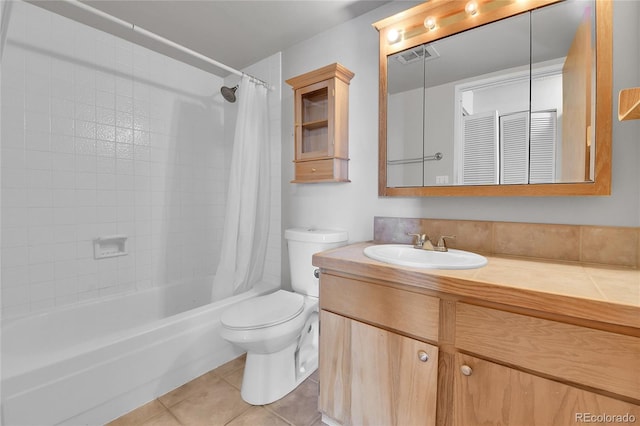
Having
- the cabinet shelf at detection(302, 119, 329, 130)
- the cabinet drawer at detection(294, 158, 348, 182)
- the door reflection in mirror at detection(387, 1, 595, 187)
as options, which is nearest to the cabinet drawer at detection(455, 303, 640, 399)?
the door reflection in mirror at detection(387, 1, 595, 187)

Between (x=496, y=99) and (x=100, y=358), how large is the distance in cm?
215

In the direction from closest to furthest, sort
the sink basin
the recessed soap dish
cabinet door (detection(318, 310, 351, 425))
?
the sink basin, cabinet door (detection(318, 310, 351, 425)), the recessed soap dish

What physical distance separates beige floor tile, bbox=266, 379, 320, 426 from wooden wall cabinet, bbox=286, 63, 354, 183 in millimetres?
1229

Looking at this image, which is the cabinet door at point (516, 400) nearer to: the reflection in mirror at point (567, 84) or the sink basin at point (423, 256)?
the sink basin at point (423, 256)

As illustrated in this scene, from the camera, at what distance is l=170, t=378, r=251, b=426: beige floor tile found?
4.33ft

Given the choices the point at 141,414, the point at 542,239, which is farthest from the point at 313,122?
the point at 141,414

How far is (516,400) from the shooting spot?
80 cm

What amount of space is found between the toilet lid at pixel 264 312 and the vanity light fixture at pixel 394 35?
1559mm

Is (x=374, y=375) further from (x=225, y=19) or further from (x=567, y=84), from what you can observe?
(x=225, y=19)

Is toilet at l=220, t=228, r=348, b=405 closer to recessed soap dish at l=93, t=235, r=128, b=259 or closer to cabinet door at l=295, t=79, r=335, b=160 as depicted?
cabinet door at l=295, t=79, r=335, b=160

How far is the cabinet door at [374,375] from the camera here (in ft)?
3.12

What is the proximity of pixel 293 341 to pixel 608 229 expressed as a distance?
4.90 feet

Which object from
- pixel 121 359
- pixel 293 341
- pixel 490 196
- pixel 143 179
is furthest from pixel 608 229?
pixel 143 179

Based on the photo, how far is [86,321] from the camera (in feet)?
6.00
